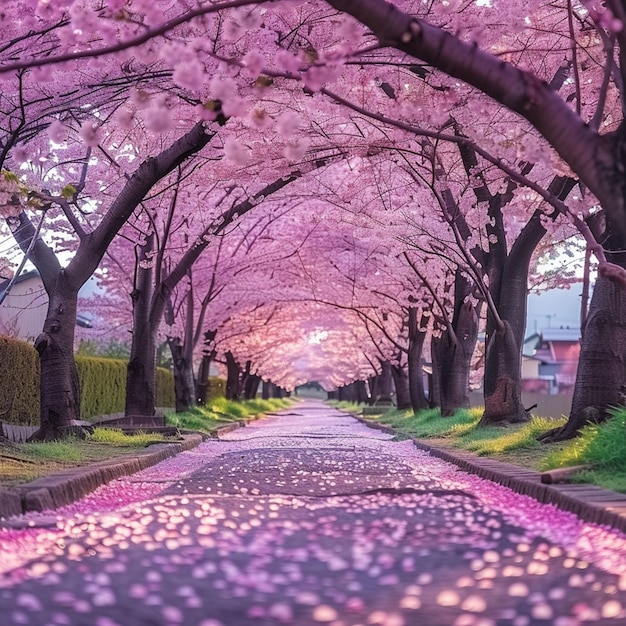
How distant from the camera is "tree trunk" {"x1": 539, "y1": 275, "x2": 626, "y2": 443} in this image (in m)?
12.3

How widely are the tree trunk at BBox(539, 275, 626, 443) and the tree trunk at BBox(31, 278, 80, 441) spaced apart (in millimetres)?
7365

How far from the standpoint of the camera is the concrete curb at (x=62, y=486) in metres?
6.98

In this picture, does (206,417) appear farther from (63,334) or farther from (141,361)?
(63,334)

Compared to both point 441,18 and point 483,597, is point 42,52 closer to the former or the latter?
point 441,18

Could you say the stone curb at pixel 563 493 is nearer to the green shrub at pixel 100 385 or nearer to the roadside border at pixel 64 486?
the roadside border at pixel 64 486

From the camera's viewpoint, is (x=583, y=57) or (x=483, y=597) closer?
(x=483, y=597)

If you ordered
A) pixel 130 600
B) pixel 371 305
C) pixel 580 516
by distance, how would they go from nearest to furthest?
pixel 130 600 → pixel 580 516 → pixel 371 305

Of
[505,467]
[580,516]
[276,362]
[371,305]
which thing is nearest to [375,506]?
[580,516]

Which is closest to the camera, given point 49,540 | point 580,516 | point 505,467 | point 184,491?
point 49,540

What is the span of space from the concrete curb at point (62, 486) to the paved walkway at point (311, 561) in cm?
16

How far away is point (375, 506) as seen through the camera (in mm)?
7902

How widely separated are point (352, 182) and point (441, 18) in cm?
1037

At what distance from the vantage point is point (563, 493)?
24.4 feet

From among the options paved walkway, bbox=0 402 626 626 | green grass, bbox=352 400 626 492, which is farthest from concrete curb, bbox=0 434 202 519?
green grass, bbox=352 400 626 492
